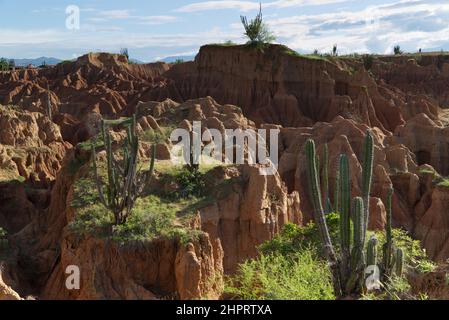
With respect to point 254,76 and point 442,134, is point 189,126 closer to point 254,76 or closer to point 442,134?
point 442,134

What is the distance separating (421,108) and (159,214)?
36305 millimetres

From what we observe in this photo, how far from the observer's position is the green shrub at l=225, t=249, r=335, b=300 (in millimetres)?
10516

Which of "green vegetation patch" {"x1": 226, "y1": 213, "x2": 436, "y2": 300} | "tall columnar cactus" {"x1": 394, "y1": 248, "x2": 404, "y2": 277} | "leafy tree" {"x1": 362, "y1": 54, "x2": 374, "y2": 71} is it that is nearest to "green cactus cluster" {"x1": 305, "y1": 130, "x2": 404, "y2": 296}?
"green vegetation patch" {"x1": 226, "y1": 213, "x2": 436, "y2": 300}

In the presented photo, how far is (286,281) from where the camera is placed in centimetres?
1113

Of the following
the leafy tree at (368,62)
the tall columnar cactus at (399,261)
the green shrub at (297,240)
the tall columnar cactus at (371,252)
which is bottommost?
the green shrub at (297,240)

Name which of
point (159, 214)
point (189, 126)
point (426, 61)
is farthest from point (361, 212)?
point (426, 61)

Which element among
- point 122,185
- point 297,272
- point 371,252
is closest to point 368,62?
point 122,185

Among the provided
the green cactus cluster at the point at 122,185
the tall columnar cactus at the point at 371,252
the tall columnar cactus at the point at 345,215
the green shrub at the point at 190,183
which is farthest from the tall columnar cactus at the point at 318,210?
the green shrub at the point at 190,183

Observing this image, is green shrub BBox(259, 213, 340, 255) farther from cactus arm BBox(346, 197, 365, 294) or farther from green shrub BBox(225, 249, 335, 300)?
cactus arm BBox(346, 197, 365, 294)

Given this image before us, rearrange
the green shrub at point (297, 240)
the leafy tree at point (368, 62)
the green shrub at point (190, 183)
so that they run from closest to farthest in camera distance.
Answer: the green shrub at point (297, 240), the green shrub at point (190, 183), the leafy tree at point (368, 62)

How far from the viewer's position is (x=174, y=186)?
688 inches

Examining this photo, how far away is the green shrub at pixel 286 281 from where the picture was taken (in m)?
10.5

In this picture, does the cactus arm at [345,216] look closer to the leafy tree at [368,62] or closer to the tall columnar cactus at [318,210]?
the tall columnar cactus at [318,210]

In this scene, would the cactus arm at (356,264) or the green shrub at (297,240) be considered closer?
the cactus arm at (356,264)
